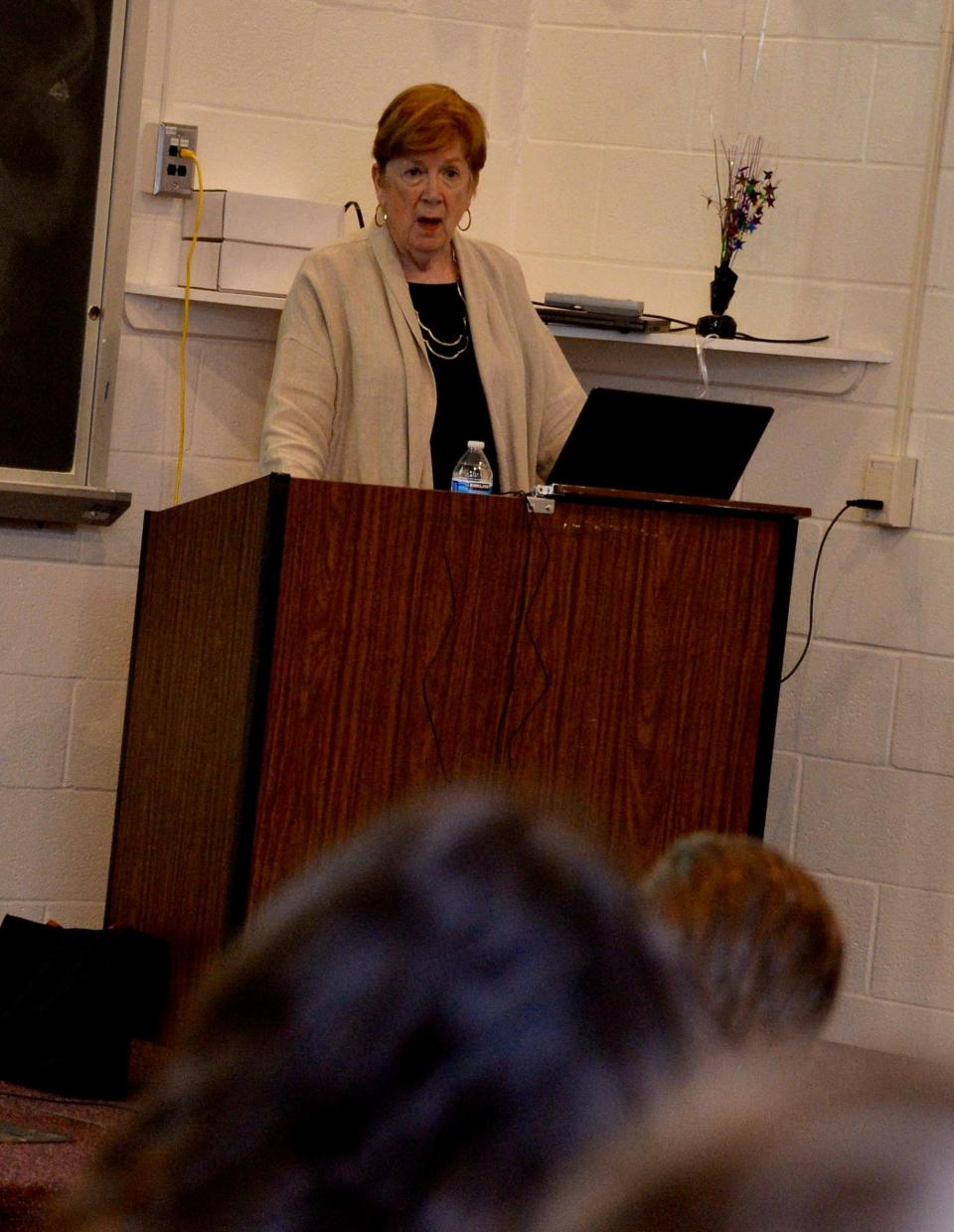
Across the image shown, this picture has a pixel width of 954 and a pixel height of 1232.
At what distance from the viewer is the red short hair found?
288 cm

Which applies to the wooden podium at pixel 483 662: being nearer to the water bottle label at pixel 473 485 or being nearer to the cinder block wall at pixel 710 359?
the water bottle label at pixel 473 485

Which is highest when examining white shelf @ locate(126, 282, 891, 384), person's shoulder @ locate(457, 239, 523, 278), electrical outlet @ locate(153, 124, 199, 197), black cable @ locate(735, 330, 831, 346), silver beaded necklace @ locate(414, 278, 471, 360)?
electrical outlet @ locate(153, 124, 199, 197)

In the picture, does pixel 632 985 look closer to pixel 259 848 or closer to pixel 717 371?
pixel 259 848

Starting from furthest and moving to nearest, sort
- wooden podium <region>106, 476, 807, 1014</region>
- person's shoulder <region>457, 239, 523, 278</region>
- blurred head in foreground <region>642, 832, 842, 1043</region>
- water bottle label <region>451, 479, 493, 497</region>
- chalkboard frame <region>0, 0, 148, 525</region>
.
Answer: chalkboard frame <region>0, 0, 148, 525</region>
person's shoulder <region>457, 239, 523, 278</region>
water bottle label <region>451, 479, 493, 497</region>
wooden podium <region>106, 476, 807, 1014</region>
blurred head in foreground <region>642, 832, 842, 1043</region>

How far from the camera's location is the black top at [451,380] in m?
2.92

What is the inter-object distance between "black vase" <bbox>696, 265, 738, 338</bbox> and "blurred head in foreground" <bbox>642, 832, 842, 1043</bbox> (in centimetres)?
278

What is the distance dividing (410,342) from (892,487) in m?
1.01

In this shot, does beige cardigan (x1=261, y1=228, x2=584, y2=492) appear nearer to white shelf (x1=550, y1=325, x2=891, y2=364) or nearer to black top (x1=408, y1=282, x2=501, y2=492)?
black top (x1=408, y1=282, x2=501, y2=492)

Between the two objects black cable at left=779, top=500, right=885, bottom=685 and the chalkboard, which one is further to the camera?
black cable at left=779, top=500, right=885, bottom=685

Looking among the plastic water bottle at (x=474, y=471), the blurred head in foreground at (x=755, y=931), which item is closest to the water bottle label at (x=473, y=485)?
the plastic water bottle at (x=474, y=471)

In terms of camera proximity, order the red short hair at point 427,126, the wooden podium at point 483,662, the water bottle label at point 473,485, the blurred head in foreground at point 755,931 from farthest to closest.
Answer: the red short hair at point 427,126, the water bottle label at point 473,485, the wooden podium at point 483,662, the blurred head in foreground at point 755,931

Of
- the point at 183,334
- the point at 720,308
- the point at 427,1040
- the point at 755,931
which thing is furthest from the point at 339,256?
the point at 427,1040

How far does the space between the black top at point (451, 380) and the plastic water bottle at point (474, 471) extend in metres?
0.12

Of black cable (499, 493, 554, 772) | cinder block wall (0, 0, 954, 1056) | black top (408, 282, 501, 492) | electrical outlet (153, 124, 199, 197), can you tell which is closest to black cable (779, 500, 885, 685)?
cinder block wall (0, 0, 954, 1056)
